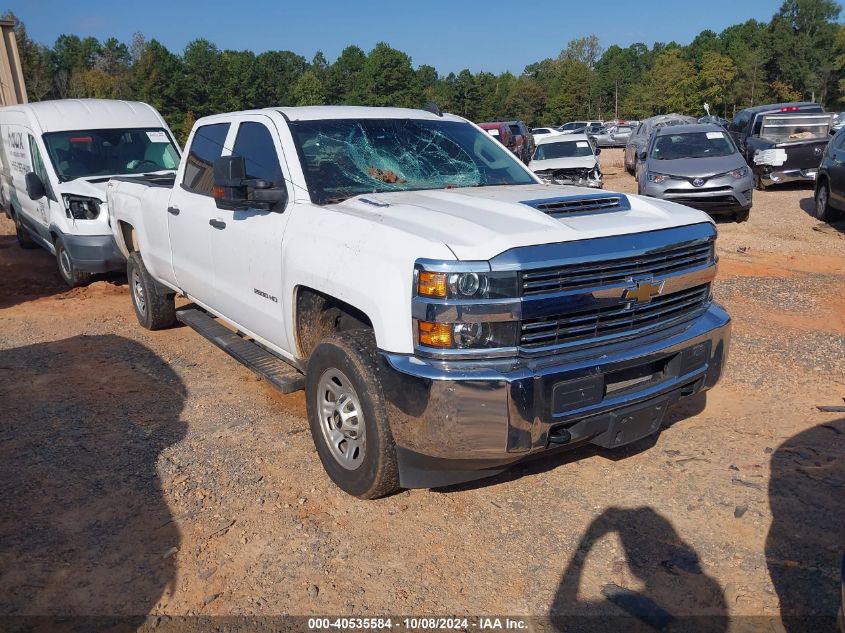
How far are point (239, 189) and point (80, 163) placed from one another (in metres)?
6.28

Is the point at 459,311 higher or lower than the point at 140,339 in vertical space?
higher

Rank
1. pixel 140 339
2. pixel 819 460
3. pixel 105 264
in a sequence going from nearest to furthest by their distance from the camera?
1. pixel 819 460
2. pixel 140 339
3. pixel 105 264

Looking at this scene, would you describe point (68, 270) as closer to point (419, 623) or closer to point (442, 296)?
point (442, 296)

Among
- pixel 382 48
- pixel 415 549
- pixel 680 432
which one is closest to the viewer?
pixel 415 549

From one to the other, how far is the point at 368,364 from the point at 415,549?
925 millimetres

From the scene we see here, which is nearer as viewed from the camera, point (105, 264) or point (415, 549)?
point (415, 549)

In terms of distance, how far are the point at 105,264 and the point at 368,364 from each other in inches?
252

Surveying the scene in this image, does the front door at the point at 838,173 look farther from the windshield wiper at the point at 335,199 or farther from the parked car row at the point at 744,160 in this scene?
the windshield wiper at the point at 335,199

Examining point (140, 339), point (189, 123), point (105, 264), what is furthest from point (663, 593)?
point (189, 123)

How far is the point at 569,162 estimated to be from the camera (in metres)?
16.5

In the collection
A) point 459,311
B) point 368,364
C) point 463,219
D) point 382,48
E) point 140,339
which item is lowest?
point 140,339

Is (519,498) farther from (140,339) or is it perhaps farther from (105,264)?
(105,264)

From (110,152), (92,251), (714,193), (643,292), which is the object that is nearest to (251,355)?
(643,292)

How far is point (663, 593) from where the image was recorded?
3.10 m
